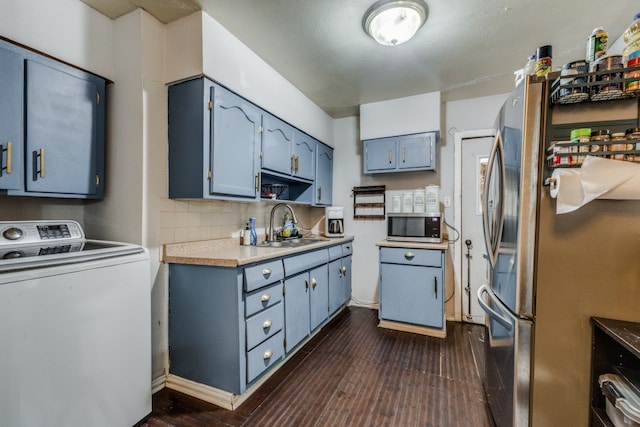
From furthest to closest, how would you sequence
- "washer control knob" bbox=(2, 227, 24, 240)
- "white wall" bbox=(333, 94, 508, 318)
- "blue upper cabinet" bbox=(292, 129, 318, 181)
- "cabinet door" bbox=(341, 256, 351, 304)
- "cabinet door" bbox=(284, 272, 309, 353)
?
"cabinet door" bbox=(341, 256, 351, 304) < "white wall" bbox=(333, 94, 508, 318) < "blue upper cabinet" bbox=(292, 129, 318, 181) < "cabinet door" bbox=(284, 272, 309, 353) < "washer control knob" bbox=(2, 227, 24, 240)

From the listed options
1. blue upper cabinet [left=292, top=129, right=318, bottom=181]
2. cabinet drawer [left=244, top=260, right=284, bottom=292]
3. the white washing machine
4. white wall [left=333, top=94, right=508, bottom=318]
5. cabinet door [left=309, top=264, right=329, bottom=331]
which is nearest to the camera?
the white washing machine

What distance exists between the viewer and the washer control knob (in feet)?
4.18

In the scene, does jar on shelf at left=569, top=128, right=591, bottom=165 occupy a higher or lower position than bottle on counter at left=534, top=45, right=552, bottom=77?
lower

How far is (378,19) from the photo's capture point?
1.66 metres

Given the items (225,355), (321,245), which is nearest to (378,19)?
(321,245)

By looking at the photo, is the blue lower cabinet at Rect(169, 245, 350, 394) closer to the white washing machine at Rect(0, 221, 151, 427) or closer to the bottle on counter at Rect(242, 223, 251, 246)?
the white washing machine at Rect(0, 221, 151, 427)

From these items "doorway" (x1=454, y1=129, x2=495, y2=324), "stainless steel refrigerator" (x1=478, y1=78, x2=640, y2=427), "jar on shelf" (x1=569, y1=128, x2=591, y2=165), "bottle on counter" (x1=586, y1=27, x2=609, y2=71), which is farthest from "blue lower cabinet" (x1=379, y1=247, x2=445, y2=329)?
"bottle on counter" (x1=586, y1=27, x2=609, y2=71)

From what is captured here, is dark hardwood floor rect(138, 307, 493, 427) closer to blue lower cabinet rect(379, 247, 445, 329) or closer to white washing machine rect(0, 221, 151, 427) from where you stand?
blue lower cabinet rect(379, 247, 445, 329)

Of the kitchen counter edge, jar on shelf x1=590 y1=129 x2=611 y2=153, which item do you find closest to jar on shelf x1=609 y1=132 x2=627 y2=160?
jar on shelf x1=590 y1=129 x2=611 y2=153

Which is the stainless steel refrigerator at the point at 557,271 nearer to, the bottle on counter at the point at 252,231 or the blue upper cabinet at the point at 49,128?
the bottle on counter at the point at 252,231

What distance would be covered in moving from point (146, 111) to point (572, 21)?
108 inches

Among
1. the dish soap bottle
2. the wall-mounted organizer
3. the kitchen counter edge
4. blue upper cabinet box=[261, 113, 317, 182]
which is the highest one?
blue upper cabinet box=[261, 113, 317, 182]

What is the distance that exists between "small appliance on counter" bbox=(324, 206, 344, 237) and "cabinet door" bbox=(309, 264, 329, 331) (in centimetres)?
67

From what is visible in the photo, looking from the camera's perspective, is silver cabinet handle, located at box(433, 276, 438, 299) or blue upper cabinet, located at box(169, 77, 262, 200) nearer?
blue upper cabinet, located at box(169, 77, 262, 200)
